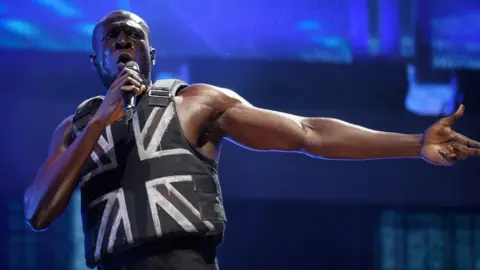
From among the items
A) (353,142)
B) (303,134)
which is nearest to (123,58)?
(303,134)

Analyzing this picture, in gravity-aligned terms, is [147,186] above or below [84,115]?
below

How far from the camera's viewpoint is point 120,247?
60.8 inches

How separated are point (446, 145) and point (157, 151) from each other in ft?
2.07

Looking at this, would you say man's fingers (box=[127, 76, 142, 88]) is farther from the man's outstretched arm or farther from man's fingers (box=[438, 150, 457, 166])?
man's fingers (box=[438, 150, 457, 166])

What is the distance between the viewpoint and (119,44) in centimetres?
170

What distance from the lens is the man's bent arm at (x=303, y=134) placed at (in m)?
1.60

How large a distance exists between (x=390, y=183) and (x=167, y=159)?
2.23m

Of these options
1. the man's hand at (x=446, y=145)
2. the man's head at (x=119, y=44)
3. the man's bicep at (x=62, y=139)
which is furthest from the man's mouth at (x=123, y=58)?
the man's hand at (x=446, y=145)

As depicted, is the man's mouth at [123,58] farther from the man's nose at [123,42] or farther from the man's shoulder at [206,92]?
→ the man's shoulder at [206,92]

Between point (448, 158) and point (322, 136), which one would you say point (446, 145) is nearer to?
point (448, 158)

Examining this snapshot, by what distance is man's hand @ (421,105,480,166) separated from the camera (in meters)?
1.51

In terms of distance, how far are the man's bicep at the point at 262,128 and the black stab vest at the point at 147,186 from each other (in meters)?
0.11

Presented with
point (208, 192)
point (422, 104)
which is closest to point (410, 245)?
point (422, 104)

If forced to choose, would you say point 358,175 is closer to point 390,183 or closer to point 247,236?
point 390,183
